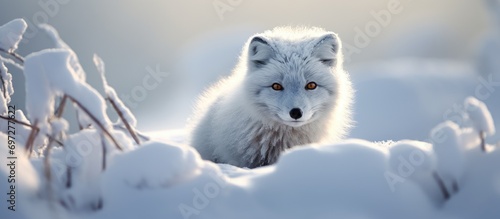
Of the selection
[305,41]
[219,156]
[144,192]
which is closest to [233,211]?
[144,192]

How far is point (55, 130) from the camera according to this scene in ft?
5.81

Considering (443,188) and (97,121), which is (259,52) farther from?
(443,188)

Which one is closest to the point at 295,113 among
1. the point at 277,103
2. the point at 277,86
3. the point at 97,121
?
the point at 277,103

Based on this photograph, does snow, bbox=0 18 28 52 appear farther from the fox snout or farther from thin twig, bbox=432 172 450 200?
thin twig, bbox=432 172 450 200

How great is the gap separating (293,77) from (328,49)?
0.51 metres

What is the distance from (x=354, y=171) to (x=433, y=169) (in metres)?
0.29

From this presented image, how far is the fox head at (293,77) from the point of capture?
330cm

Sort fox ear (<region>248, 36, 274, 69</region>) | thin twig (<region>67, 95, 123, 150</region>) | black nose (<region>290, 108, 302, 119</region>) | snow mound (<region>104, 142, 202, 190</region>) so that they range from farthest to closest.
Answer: fox ear (<region>248, 36, 274, 69</region>) → black nose (<region>290, 108, 302, 119</region>) → thin twig (<region>67, 95, 123, 150</region>) → snow mound (<region>104, 142, 202, 190</region>)

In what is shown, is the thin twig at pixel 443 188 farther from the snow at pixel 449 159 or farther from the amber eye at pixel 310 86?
the amber eye at pixel 310 86

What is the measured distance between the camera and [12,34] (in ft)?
8.48

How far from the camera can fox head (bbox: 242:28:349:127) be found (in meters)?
3.30

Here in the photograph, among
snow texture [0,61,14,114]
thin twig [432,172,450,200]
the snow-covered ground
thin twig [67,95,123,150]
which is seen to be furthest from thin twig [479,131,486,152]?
snow texture [0,61,14,114]

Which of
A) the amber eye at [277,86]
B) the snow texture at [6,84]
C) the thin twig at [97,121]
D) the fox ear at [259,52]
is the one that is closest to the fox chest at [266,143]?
the amber eye at [277,86]

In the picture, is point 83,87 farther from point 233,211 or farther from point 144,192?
point 233,211
